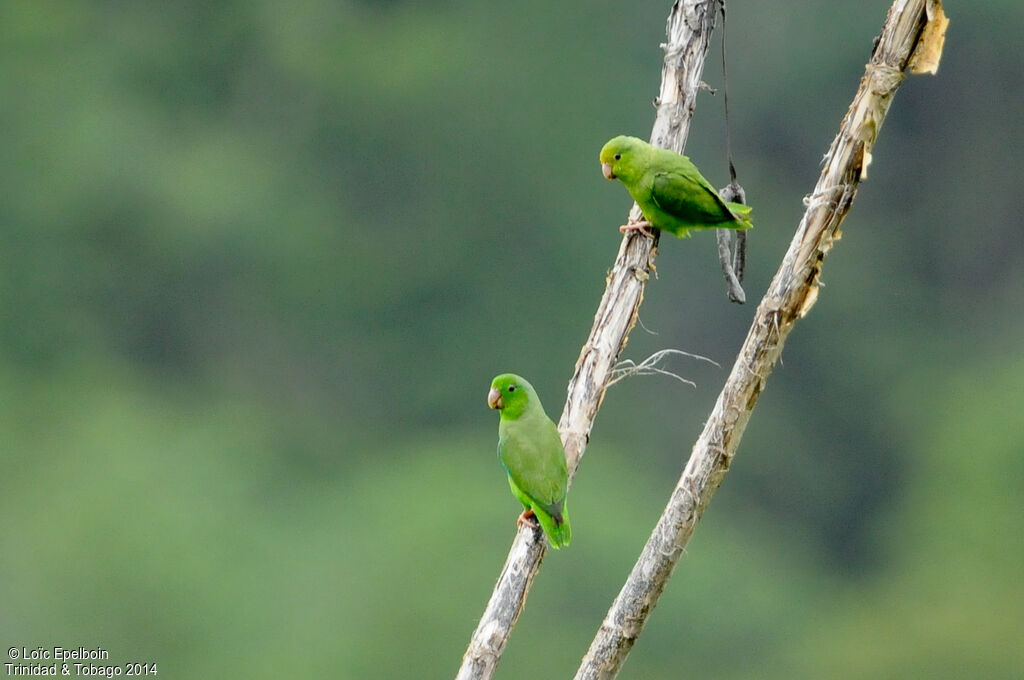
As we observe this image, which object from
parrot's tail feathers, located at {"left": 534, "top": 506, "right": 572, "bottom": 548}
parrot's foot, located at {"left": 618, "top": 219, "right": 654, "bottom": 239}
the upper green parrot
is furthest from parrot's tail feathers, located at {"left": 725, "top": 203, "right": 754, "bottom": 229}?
parrot's tail feathers, located at {"left": 534, "top": 506, "right": 572, "bottom": 548}

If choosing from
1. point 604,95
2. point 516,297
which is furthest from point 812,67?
point 516,297

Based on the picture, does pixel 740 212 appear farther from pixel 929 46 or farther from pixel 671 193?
pixel 929 46

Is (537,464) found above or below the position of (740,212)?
below

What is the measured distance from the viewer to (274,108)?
25.5 m

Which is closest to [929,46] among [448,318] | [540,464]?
[540,464]

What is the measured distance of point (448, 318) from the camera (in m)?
23.7

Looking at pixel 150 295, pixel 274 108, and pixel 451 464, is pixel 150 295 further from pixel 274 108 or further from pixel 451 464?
pixel 451 464

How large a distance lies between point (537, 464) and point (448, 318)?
1955 centimetres

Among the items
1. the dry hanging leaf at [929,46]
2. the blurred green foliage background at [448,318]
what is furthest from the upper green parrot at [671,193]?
the blurred green foliage background at [448,318]

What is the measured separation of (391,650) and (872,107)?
638 inches

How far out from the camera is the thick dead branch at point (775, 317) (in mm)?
3541

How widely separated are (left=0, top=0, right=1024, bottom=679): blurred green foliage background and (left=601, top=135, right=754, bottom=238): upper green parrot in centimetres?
1556

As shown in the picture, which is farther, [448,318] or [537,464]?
[448,318]

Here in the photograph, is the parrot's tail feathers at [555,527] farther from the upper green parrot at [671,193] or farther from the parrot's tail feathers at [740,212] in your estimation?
the parrot's tail feathers at [740,212]
